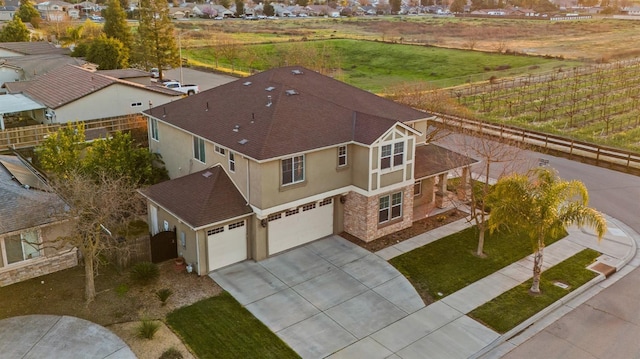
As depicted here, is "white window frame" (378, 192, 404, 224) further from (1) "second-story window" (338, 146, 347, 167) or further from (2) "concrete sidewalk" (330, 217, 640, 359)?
(1) "second-story window" (338, 146, 347, 167)

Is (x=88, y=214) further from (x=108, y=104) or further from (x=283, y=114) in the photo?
(x=108, y=104)

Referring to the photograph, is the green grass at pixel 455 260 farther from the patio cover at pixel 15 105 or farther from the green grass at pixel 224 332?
the patio cover at pixel 15 105

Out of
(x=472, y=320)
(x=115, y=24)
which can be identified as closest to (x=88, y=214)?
(x=472, y=320)

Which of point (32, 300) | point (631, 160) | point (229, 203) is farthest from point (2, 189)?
point (631, 160)

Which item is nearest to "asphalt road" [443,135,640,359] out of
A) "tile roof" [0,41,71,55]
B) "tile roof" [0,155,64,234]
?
"tile roof" [0,155,64,234]

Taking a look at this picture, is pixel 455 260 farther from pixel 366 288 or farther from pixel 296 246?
pixel 296 246

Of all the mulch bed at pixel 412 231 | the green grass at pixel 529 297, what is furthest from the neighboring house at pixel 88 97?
the green grass at pixel 529 297
